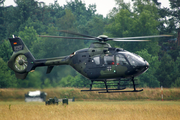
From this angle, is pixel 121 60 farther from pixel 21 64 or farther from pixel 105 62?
pixel 21 64

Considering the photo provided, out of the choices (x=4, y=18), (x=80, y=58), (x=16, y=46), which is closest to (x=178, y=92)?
(x=80, y=58)

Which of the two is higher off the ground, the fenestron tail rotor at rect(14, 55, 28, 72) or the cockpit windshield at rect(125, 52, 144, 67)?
the cockpit windshield at rect(125, 52, 144, 67)

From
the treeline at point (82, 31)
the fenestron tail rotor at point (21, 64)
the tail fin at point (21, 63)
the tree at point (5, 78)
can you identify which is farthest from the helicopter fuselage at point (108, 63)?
the tree at point (5, 78)

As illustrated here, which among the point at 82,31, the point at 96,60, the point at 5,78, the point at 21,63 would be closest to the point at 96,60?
the point at 96,60

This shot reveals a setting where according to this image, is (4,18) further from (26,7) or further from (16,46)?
(16,46)

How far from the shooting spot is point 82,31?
8931 cm

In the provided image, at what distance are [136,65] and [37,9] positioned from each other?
7184 cm

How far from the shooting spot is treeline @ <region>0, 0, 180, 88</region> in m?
38.4

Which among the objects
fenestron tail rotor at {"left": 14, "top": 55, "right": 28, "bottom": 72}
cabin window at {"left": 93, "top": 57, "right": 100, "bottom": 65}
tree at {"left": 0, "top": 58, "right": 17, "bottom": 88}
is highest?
cabin window at {"left": 93, "top": 57, "right": 100, "bottom": 65}

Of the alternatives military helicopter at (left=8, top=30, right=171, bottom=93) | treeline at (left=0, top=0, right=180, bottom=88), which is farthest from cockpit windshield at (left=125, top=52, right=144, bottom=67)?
treeline at (left=0, top=0, right=180, bottom=88)

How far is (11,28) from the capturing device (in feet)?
288

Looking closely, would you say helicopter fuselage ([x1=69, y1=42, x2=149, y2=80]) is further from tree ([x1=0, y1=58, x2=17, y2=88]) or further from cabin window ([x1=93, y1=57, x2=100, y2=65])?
tree ([x1=0, y1=58, x2=17, y2=88])

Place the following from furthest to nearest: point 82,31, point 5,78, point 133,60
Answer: point 82,31
point 5,78
point 133,60

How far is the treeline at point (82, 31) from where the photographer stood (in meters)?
38.4
